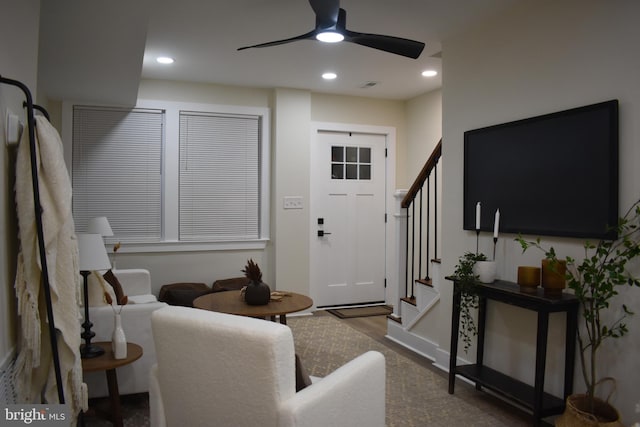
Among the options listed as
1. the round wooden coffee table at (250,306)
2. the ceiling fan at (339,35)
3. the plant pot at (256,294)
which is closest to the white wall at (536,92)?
the ceiling fan at (339,35)

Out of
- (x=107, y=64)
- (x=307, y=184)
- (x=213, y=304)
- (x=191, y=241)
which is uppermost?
(x=107, y=64)

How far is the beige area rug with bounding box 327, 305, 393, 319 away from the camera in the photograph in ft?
17.7

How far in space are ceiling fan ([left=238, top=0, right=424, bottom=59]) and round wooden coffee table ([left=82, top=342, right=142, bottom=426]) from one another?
191 centimetres

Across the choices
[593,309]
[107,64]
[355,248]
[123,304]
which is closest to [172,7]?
[107,64]

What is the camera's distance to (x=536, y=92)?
115 inches

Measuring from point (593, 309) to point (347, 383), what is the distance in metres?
1.36

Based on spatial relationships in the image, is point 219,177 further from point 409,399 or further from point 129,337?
point 409,399

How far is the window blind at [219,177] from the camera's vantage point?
5035mm

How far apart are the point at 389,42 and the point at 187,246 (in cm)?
321

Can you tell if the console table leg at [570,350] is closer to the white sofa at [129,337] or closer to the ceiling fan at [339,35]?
the ceiling fan at [339,35]

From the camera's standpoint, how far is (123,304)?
2848 mm

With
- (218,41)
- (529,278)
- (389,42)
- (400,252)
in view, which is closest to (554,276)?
(529,278)

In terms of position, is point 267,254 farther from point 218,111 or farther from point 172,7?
point 172,7

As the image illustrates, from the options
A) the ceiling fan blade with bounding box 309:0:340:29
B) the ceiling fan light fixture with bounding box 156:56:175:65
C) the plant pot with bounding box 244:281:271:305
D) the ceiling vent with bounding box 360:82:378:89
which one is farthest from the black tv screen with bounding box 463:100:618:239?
the ceiling fan light fixture with bounding box 156:56:175:65
